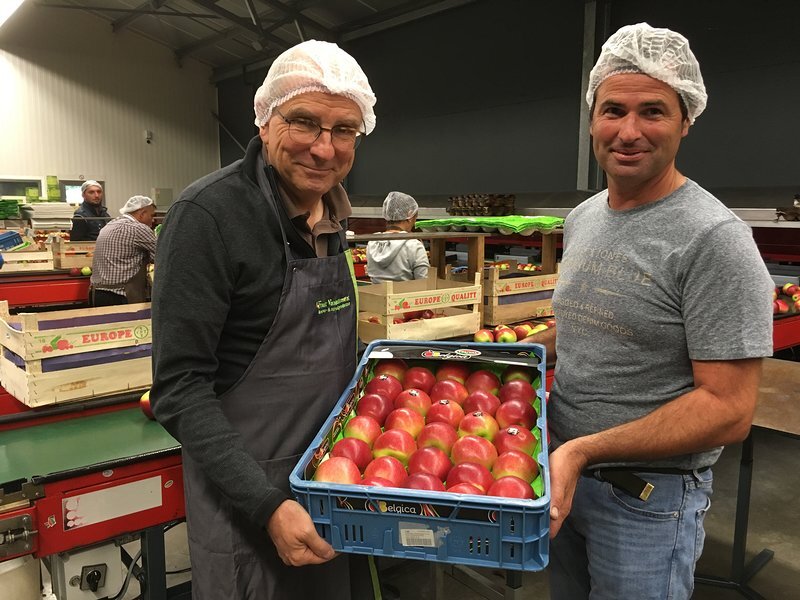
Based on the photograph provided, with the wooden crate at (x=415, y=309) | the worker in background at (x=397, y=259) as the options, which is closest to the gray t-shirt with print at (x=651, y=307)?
the wooden crate at (x=415, y=309)

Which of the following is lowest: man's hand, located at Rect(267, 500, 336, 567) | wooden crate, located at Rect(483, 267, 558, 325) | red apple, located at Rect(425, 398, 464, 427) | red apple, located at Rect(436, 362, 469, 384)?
man's hand, located at Rect(267, 500, 336, 567)

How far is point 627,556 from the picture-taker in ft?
4.92

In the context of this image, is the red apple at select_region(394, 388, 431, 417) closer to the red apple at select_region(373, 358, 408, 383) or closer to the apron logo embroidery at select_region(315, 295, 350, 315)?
the red apple at select_region(373, 358, 408, 383)

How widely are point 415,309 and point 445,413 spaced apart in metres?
1.41

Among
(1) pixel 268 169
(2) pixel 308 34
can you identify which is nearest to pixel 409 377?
(1) pixel 268 169

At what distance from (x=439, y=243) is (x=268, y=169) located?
246cm

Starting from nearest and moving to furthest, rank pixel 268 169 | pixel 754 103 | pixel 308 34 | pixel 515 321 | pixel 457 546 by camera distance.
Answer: pixel 457 546, pixel 268 169, pixel 515 321, pixel 754 103, pixel 308 34

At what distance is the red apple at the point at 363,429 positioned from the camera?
4.76 ft

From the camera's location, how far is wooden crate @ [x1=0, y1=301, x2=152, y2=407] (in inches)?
84.0

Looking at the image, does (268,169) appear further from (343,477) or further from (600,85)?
(600,85)

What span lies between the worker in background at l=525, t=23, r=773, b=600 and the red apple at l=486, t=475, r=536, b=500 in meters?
0.08

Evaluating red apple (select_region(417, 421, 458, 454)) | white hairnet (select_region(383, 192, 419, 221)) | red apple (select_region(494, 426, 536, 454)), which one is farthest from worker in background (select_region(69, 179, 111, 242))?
red apple (select_region(494, 426, 536, 454))

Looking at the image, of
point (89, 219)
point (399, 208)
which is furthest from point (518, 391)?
point (89, 219)

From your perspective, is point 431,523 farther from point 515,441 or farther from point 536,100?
point 536,100
